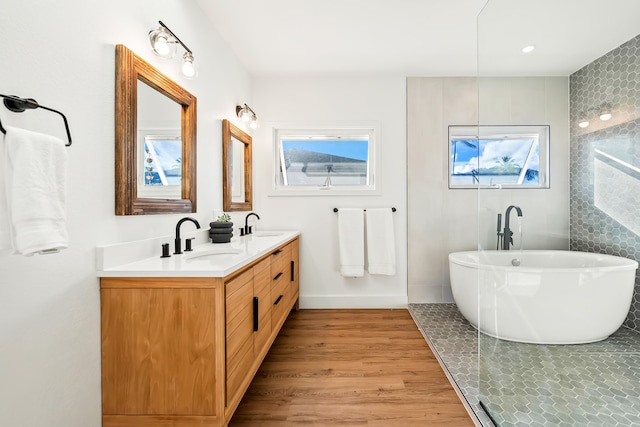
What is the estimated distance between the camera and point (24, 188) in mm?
795

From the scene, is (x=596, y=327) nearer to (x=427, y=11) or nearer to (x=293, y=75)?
(x=427, y=11)

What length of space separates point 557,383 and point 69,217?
2.06 metres

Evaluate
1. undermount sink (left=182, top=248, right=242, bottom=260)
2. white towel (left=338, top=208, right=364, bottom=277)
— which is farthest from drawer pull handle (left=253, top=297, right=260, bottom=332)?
white towel (left=338, top=208, right=364, bottom=277)

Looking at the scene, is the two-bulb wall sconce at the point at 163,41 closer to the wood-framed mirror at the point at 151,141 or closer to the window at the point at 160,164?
the wood-framed mirror at the point at 151,141

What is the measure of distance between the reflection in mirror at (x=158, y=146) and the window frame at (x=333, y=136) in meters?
1.49

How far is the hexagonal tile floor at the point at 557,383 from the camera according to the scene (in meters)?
1.13

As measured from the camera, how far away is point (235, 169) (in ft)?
8.98

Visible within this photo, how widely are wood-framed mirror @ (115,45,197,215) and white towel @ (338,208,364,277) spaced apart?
1.59 m

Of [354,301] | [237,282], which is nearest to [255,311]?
[237,282]

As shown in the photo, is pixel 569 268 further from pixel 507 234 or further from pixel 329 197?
pixel 329 197

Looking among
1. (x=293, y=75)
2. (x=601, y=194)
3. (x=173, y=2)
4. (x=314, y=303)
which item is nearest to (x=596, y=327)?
(x=601, y=194)

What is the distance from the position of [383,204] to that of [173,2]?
2.37 m

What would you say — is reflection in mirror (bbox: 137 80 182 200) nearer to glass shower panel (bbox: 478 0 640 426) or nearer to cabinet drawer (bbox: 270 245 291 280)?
cabinet drawer (bbox: 270 245 291 280)

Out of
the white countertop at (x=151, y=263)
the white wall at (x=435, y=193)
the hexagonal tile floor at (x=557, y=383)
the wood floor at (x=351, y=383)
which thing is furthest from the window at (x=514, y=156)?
the white wall at (x=435, y=193)
